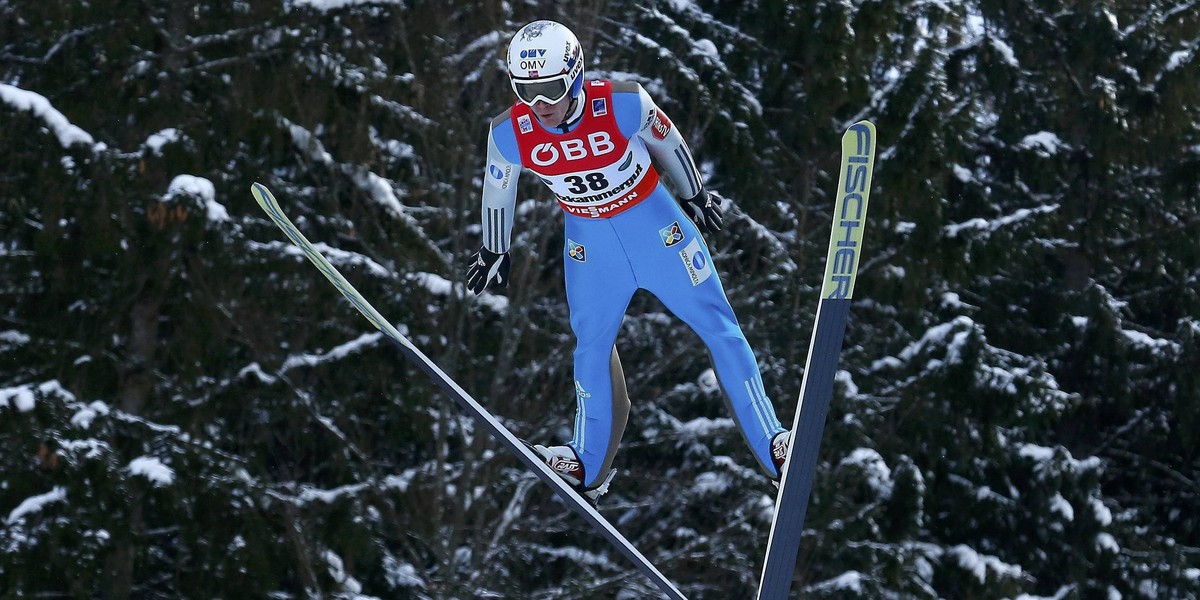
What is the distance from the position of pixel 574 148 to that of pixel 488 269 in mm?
440

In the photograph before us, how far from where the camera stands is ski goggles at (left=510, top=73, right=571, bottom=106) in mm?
3906

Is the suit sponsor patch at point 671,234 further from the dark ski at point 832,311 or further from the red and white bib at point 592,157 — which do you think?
the dark ski at point 832,311

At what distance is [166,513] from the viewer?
398 inches

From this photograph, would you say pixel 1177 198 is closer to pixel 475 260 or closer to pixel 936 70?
pixel 936 70

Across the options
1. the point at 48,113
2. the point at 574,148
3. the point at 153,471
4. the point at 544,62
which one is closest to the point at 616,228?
the point at 574,148

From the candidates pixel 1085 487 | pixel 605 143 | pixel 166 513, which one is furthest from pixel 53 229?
pixel 1085 487

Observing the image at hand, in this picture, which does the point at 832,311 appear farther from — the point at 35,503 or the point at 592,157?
the point at 35,503

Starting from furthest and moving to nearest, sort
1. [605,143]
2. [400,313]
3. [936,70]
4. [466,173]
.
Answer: [936,70] → [400,313] → [466,173] → [605,143]

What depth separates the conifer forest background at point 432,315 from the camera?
31.4ft

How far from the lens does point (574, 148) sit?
13.3 feet

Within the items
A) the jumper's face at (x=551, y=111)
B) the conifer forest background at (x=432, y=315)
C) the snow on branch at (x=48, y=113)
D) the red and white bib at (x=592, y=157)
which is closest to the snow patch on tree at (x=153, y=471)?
the conifer forest background at (x=432, y=315)

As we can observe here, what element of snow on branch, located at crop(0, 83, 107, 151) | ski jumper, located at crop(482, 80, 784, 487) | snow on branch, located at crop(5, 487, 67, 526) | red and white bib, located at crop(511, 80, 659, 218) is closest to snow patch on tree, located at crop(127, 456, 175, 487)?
snow on branch, located at crop(5, 487, 67, 526)

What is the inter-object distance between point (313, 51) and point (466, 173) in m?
1.57

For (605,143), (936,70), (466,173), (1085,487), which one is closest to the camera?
(605,143)
